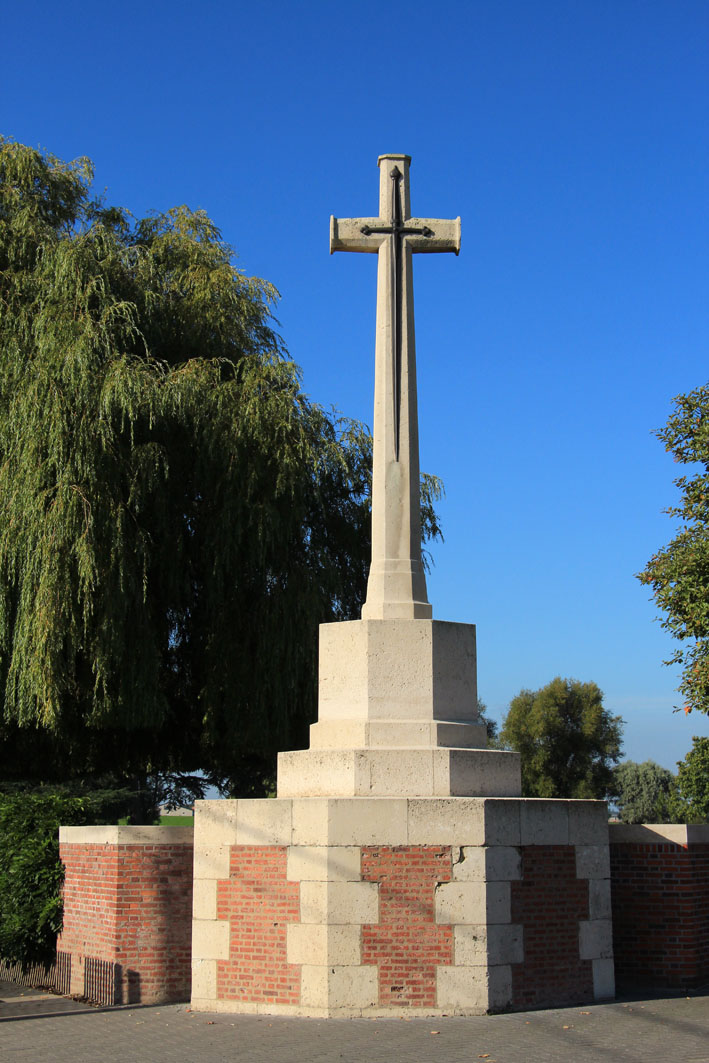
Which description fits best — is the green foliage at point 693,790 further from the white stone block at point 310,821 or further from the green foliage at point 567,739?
the white stone block at point 310,821

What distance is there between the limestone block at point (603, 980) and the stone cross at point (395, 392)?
340 centimetres

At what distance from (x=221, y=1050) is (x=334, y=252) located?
719 cm

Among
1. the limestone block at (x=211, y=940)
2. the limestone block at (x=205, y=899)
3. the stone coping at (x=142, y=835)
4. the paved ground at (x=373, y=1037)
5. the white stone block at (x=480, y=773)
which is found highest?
the white stone block at (x=480, y=773)

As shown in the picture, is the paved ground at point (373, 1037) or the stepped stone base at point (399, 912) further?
the stepped stone base at point (399, 912)

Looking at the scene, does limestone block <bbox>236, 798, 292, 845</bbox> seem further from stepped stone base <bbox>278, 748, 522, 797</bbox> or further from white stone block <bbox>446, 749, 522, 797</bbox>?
white stone block <bbox>446, 749, 522, 797</bbox>

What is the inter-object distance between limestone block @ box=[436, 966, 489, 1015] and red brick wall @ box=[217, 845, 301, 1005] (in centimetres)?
118

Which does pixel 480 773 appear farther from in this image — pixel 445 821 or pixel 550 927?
pixel 550 927

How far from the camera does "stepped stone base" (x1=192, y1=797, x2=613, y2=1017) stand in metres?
8.62

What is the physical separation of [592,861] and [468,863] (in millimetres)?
1476

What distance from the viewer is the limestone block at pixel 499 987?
8625 millimetres

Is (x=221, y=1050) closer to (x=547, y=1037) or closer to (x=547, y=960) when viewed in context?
(x=547, y=1037)

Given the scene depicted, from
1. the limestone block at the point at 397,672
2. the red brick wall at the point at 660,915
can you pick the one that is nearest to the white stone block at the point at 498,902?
the limestone block at the point at 397,672

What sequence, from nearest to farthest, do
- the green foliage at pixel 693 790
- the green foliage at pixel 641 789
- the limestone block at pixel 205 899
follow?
the limestone block at pixel 205 899 < the green foliage at pixel 693 790 < the green foliage at pixel 641 789

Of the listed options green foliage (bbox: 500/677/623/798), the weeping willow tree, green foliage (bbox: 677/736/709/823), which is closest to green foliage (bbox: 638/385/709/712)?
the weeping willow tree
